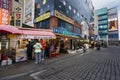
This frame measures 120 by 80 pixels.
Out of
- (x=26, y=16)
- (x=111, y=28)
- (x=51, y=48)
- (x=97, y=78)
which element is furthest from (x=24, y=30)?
(x=111, y=28)

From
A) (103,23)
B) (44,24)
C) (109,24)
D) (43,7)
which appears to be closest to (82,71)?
(44,24)

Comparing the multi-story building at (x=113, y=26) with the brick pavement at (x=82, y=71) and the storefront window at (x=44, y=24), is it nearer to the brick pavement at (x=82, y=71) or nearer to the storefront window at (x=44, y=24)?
the storefront window at (x=44, y=24)

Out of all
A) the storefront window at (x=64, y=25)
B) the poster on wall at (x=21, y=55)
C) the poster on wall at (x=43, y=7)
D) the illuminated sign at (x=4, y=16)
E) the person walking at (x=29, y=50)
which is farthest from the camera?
the storefront window at (x=64, y=25)

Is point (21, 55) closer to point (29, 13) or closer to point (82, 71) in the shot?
point (82, 71)

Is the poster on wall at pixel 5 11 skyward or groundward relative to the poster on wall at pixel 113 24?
groundward

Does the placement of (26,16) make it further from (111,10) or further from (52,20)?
(111,10)

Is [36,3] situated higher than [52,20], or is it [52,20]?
[36,3]

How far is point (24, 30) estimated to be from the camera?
16.2m

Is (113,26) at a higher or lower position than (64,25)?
higher

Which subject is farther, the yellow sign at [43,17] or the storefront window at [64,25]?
the storefront window at [64,25]

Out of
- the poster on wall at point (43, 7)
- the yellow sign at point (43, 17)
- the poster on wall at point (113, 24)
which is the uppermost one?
the poster on wall at point (113, 24)

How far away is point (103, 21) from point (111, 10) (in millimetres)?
8441

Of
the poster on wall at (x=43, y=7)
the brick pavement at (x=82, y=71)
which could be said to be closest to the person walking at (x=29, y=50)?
the brick pavement at (x=82, y=71)

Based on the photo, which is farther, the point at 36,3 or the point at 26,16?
the point at 26,16
